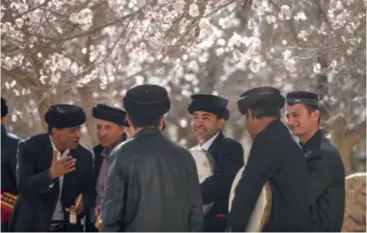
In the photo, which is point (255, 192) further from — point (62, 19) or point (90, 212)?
point (62, 19)

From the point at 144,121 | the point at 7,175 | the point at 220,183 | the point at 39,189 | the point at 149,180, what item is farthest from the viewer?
the point at 7,175

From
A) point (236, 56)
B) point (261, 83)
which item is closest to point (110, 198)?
point (236, 56)

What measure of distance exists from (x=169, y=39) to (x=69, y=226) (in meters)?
3.39

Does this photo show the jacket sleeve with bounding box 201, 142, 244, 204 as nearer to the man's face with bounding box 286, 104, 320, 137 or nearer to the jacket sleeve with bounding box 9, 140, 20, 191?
the man's face with bounding box 286, 104, 320, 137

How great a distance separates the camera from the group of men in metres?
6.16

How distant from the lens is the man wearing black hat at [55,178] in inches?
299

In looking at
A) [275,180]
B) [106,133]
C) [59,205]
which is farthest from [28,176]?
[275,180]

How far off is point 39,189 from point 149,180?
1611 millimetres

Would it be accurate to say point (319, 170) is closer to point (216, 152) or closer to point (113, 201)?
point (216, 152)

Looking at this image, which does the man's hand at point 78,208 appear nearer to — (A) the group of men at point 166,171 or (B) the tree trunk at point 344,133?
(A) the group of men at point 166,171

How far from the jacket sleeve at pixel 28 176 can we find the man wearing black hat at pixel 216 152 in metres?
1.22

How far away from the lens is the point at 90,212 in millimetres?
7809

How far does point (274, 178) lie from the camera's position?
250 inches

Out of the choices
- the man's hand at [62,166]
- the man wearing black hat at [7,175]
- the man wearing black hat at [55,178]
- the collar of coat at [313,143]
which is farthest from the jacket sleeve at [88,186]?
the collar of coat at [313,143]
